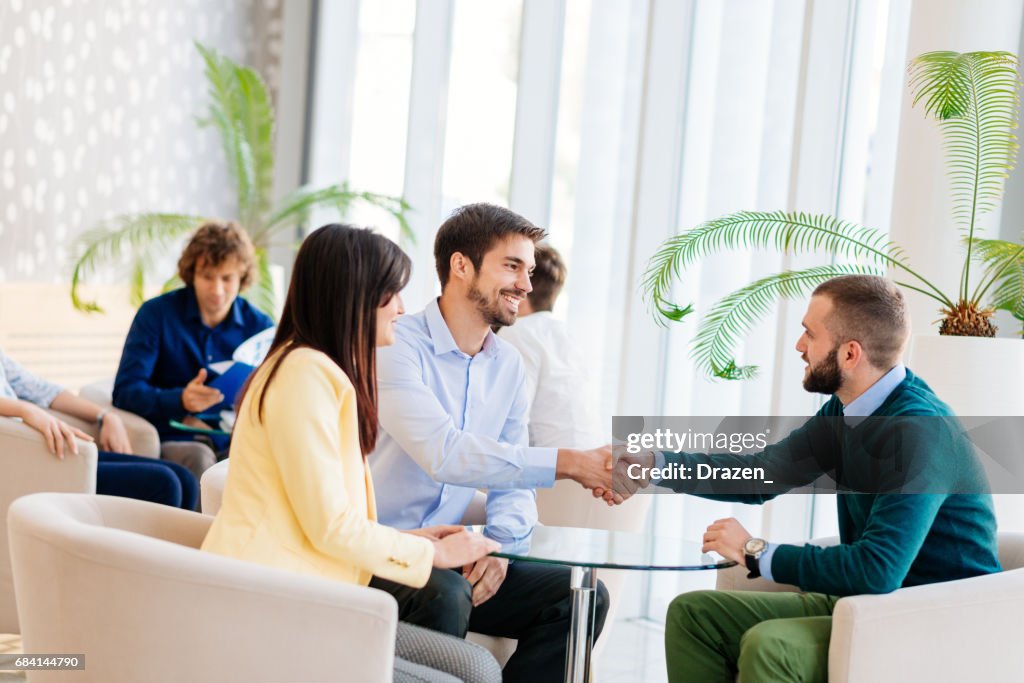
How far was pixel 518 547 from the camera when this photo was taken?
7.70 feet

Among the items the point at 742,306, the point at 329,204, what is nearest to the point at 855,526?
the point at 742,306

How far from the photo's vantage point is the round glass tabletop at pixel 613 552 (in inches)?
86.2

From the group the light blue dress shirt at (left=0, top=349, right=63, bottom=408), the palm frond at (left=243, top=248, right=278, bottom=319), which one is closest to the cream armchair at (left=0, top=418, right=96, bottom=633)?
the light blue dress shirt at (left=0, top=349, right=63, bottom=408)

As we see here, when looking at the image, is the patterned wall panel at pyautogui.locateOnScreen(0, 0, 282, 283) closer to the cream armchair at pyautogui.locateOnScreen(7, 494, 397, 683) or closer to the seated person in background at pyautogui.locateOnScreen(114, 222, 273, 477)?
the seated person in background at pyautogui.locateOnScreen(114, 222, 273, 477)

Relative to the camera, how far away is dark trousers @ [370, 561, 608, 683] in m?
2.40

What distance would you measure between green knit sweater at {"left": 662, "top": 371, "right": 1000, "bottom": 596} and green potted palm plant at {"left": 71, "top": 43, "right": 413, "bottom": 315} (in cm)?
402

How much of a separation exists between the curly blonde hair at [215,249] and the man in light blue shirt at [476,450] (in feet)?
5.50

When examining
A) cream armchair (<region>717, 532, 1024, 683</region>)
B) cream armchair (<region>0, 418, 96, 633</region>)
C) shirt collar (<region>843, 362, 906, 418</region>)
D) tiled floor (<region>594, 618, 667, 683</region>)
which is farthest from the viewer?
tiled floor (<region>594, 618, 667, 683</region>)

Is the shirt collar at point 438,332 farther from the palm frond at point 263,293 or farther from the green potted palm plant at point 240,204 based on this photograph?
the palm frond at point 263,293

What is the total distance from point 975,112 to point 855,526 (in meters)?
1.47

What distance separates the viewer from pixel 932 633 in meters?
2.23

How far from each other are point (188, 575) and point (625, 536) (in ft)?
3.75

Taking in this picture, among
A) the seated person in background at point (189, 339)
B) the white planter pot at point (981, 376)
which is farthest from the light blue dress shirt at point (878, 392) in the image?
the seated person in background at point (189, 339)

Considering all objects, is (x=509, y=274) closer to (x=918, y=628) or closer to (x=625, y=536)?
(x=625, y=536)
